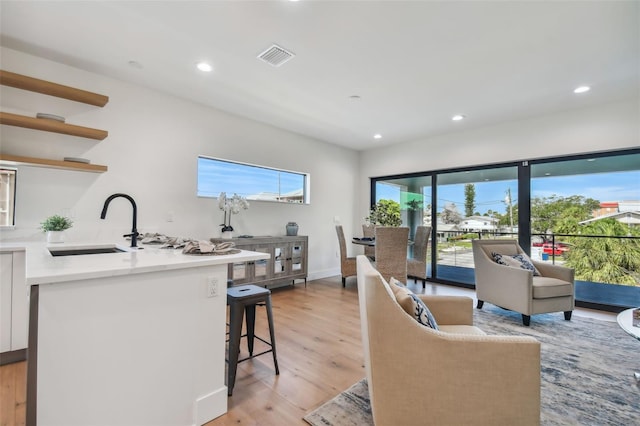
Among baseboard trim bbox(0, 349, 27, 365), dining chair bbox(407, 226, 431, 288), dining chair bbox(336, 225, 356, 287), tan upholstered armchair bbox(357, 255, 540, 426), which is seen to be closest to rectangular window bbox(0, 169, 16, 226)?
baseboard trim bbox(0, 349, 27, 365)

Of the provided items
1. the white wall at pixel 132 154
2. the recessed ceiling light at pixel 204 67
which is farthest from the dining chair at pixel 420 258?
the recessed ceiling light at pixel 204 67

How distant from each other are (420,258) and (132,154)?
446 cm

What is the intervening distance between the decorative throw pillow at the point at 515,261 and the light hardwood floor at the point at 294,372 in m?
0.96

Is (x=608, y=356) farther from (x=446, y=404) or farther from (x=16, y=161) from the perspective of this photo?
(x=16, y=161)

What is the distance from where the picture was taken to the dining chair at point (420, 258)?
479 cm

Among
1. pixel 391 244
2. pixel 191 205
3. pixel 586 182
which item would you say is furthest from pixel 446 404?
pixel 586 182

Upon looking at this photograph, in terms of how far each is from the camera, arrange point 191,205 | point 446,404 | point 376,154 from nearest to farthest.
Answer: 1. point 446,404
2. point 191,205
3. point 376,154

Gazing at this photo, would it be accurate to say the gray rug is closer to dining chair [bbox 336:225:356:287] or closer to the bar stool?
the bar stool

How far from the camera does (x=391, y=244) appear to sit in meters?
4.19

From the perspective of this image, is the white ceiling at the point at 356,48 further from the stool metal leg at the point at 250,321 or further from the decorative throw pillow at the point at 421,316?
the stool metal leg at the point at 250,321

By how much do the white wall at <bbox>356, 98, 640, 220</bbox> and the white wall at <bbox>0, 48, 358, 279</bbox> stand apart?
2.34 m

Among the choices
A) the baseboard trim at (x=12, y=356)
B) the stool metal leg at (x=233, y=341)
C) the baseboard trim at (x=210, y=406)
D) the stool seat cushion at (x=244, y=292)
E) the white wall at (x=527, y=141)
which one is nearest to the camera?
the baseboard trim at (x=210, y=406)

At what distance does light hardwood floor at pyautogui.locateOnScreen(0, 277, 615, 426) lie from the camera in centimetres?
173

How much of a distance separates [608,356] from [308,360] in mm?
2590
